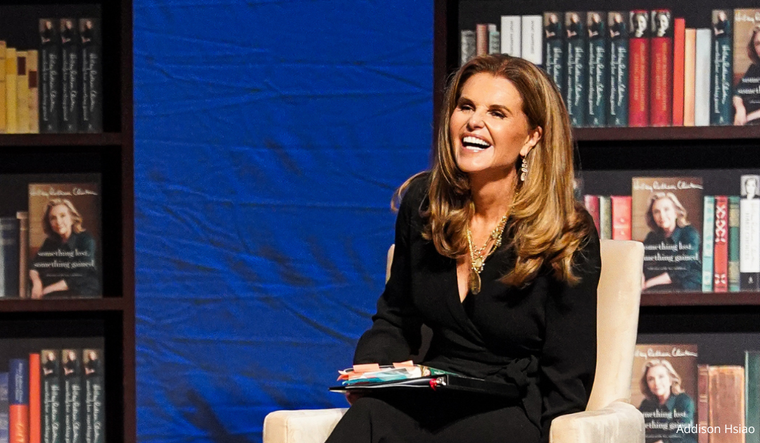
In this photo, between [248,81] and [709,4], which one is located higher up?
[709,4]

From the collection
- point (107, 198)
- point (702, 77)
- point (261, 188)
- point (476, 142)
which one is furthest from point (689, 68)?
point (107, 198)

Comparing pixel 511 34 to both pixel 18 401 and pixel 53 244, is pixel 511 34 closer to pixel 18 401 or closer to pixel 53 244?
pixel 53 244

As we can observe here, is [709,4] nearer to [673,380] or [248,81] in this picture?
[673,380]

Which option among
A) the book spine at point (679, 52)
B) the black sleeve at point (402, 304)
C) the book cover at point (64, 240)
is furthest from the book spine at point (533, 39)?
the book cover at point (64, 240)

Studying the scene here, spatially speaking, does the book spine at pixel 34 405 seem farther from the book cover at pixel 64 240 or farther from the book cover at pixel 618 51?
the book cover at pixel 618 51

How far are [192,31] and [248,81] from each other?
0.22 m

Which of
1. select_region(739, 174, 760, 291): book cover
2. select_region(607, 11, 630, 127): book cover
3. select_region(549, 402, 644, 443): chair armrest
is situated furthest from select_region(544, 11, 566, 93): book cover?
select_region(549, 402, 644, 443): chair armrest

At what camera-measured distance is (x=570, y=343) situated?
185 cm

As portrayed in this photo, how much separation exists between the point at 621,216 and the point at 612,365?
83 centimetres

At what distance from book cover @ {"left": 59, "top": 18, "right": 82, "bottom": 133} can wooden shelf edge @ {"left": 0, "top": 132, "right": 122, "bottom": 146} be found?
2.1 inches

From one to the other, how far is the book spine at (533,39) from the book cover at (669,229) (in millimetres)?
457

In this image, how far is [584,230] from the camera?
1906mm

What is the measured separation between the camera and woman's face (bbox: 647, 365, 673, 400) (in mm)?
2709

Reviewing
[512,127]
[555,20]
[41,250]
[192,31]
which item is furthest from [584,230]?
[41,250]
